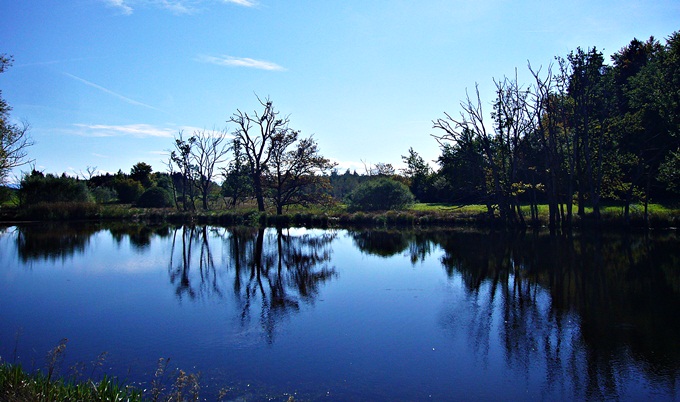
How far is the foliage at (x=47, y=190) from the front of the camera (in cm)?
4100

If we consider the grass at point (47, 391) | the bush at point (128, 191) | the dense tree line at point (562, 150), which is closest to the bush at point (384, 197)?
the dense tree line at point (562, 150)

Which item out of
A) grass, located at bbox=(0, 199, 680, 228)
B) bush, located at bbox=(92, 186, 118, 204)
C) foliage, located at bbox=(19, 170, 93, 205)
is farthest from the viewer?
bush, located at bbox=(92, 186, 118, 204)

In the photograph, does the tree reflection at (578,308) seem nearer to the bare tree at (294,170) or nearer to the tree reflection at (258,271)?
the tree reflection at (258,271)

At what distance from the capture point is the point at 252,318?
10.1 metres

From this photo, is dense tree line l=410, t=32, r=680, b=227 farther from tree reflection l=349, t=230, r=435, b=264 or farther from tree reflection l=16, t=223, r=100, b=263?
tree reflection l=16, t=223, r=100, b=263

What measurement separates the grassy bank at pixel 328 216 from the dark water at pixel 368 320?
8.29 meters

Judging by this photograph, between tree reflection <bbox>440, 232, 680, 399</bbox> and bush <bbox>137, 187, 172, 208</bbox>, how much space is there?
3757 cm

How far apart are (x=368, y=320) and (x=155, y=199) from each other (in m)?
44.5

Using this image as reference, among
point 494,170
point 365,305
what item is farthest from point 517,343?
point 494,170

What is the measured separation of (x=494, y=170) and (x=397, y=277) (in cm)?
1697

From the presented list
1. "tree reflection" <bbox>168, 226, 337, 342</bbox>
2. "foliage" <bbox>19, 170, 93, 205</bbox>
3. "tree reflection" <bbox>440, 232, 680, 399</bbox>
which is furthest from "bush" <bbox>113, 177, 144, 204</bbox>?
"tree reflection" <bbox>440, 232, 680, 399</bbox>

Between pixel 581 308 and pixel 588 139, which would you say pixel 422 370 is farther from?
pixel 588 139

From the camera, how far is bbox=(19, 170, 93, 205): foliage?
41.0 meters

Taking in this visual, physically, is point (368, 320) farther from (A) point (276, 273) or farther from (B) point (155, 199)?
(B) point (155, 199)
